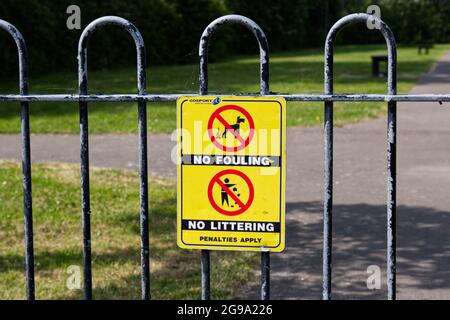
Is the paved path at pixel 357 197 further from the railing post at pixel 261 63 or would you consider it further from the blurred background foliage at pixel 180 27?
the railing post at pixel 261 63

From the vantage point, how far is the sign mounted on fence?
288 centimetres

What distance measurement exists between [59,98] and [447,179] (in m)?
6.83

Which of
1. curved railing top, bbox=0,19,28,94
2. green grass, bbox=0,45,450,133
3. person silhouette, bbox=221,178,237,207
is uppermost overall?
curved railing top, bbox=0,19,28,94

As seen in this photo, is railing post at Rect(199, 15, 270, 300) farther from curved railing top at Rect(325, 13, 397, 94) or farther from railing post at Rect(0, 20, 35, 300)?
railing post at Rect(0, 20, 35, 300)

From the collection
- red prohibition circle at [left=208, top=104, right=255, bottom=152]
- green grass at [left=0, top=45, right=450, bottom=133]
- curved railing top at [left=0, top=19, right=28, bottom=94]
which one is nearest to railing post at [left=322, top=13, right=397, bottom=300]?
red prohibition circle at [left=208, top=104, right=255, bottom=152]

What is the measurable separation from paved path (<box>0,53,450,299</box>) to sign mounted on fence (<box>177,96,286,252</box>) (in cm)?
250

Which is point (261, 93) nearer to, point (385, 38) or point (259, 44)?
point (259, 44)

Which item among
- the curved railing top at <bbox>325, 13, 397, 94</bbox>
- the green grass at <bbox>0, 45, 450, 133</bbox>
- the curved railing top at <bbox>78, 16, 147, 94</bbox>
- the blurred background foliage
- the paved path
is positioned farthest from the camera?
the blurred background foliage

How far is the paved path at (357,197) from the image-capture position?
18.8 ft

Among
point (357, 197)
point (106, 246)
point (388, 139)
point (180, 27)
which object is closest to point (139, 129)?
point (388, 139)

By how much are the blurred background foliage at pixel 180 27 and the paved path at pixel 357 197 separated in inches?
70.2

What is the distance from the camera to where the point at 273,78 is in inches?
1003
